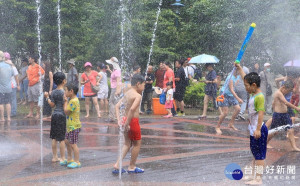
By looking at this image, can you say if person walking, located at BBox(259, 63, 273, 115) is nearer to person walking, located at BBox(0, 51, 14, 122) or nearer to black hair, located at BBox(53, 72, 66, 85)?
person walking, located at BBox(0, 51, 14, 122)

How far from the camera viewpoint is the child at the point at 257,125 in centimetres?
634

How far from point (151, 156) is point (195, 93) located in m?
9.24

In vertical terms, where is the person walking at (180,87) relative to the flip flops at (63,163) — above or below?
above

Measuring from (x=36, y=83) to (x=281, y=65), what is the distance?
33.1ft

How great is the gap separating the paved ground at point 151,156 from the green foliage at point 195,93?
464 cm

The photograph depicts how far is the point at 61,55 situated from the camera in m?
21.2

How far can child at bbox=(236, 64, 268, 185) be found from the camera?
20.8 feet

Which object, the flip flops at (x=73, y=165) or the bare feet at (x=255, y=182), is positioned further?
the flip flops at (x=73, y=165)

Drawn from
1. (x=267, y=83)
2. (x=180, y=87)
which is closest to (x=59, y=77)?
(x=180, y=87)

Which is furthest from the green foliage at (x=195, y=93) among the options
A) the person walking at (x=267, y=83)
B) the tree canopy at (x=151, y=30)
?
the tree canopy at (x=151, y=30)

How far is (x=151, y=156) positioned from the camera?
827 cm

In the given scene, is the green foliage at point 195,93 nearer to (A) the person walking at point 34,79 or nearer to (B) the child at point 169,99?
(B) the child at point 169,99

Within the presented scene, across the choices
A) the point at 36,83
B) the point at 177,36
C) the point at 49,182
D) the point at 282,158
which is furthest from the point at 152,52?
the point at 49,182

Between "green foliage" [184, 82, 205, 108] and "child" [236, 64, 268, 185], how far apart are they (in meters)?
10.6
